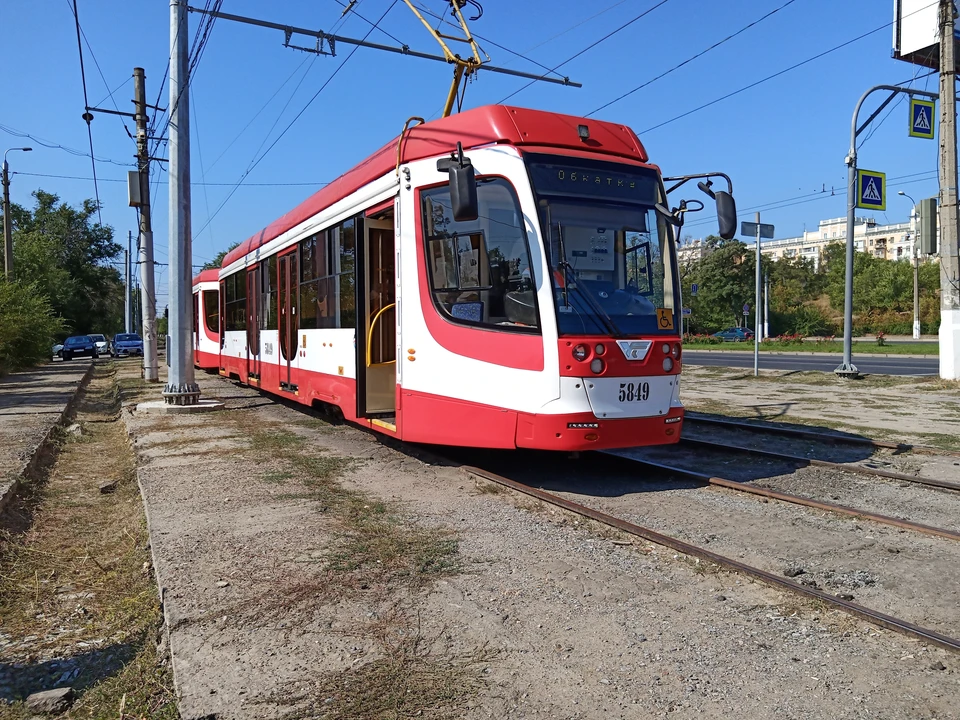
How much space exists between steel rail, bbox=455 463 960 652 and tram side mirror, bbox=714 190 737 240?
131 inches

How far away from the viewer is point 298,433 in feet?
36.3

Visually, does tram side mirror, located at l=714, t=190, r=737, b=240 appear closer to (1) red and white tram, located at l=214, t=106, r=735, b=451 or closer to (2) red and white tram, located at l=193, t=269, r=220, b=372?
(1) red and white tram, located at l=214, t=106, r=735, b=451

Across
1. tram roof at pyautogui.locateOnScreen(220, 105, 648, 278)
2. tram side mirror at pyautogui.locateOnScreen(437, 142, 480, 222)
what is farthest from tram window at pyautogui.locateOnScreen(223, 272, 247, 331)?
tram side mirror at pyautogui.locateOnScreen(437, 142, 480, 222)

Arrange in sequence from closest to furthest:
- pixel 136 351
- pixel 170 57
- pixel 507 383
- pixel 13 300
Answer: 1. pixel 507 383
2. pixel 170 57
3. pixel 13 300
4. pixel 136 351

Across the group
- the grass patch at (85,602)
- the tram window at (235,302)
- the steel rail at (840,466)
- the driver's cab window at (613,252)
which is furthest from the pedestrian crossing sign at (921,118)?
the grass patch at (85,602)

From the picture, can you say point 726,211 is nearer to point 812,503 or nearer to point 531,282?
point 531,282

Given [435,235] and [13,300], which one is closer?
[435,235]

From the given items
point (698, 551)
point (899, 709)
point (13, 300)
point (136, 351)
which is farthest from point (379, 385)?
point (136, 351)

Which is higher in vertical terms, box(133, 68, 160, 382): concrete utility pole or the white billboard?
the white billboard

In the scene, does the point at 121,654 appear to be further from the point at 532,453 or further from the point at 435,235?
the point at 532,453

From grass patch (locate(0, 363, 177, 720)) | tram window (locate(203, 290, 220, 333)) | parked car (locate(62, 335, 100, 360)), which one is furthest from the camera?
parked car (locate(62, 335, 100, 360))

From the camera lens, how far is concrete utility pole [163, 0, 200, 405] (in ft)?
46.8

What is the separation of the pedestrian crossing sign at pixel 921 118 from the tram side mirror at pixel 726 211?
12.9 m

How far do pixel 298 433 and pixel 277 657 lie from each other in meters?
7.60
